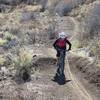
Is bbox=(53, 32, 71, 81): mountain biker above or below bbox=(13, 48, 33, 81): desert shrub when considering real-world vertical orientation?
above

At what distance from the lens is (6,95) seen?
1388cm

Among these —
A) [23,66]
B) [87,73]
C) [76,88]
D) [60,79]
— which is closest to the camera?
[76,88]

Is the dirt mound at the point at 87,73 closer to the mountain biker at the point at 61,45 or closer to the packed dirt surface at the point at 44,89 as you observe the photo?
the packed dirt surface at the point at 44,89

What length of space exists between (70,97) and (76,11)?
2211 centimetres

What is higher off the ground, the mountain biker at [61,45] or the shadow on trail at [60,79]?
the mountain biker at [61,45]

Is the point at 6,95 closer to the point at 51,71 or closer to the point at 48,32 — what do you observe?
the point at 51,71

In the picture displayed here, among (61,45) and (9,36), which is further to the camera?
(9,36)

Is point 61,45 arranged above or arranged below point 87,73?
above

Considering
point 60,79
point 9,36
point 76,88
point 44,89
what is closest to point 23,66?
point 60,79

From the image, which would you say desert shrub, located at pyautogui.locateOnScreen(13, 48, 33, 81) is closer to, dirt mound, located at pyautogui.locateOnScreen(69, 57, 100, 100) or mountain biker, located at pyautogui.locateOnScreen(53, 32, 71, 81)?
mountain biker, located at pyautogui.locateOnScreen(53, 32, 71, 81)

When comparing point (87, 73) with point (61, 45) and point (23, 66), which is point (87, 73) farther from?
point (23, 66)

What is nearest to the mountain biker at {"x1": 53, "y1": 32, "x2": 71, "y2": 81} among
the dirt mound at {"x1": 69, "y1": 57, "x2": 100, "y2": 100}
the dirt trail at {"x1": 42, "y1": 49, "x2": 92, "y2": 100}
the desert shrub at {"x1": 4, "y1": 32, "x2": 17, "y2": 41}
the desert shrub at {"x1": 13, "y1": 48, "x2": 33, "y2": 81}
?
the dirt trail at {"x1": 42, "y1": 49, "x2": 92, "y2": 100}

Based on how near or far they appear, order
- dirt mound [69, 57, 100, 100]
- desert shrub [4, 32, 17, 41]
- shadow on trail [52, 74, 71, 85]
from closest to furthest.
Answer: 1. dirt mound [69, 57, 100, 100]
2. shadow on trail [52, 74, 71, 85]
3. desert shrub [4, 32, 17, 41]

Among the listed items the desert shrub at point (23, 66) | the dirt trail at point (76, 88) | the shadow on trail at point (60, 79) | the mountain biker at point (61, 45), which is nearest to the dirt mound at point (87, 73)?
the dirt trail at point (76, 88)
